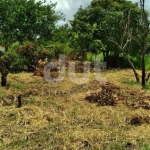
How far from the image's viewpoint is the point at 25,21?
19.8 meters

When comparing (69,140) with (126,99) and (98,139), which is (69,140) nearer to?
(98,139)

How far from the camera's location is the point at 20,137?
17.0ft

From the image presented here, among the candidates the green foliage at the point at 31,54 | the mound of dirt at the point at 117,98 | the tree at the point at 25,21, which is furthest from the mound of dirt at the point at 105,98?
the tree at the point at 25,21

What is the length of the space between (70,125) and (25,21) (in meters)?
14.8

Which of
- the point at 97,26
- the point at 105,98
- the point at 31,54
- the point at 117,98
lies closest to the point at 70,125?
the point at 105,98

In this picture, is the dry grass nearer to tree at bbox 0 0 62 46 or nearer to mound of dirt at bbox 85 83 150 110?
mound of dirt at bbox 85 83 150 110

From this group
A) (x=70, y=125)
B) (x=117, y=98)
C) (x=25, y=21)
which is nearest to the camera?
(x=70, y=125)

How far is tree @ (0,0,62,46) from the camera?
1967 cm

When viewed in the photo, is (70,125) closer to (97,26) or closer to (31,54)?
(31,54)

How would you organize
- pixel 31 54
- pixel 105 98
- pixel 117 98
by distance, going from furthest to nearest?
pixel 31 54 < pixel 117 98 < pixel 105 98

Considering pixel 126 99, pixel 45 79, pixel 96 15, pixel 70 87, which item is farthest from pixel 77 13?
pixel 126 99

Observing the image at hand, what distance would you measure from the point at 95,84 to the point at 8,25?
1048 cm

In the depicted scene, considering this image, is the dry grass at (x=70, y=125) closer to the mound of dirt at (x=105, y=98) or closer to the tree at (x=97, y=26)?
the mound of dirt at (x=105, y=98)

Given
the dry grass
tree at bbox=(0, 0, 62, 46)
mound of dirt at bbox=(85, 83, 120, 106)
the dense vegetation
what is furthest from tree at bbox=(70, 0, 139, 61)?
the dry grass
